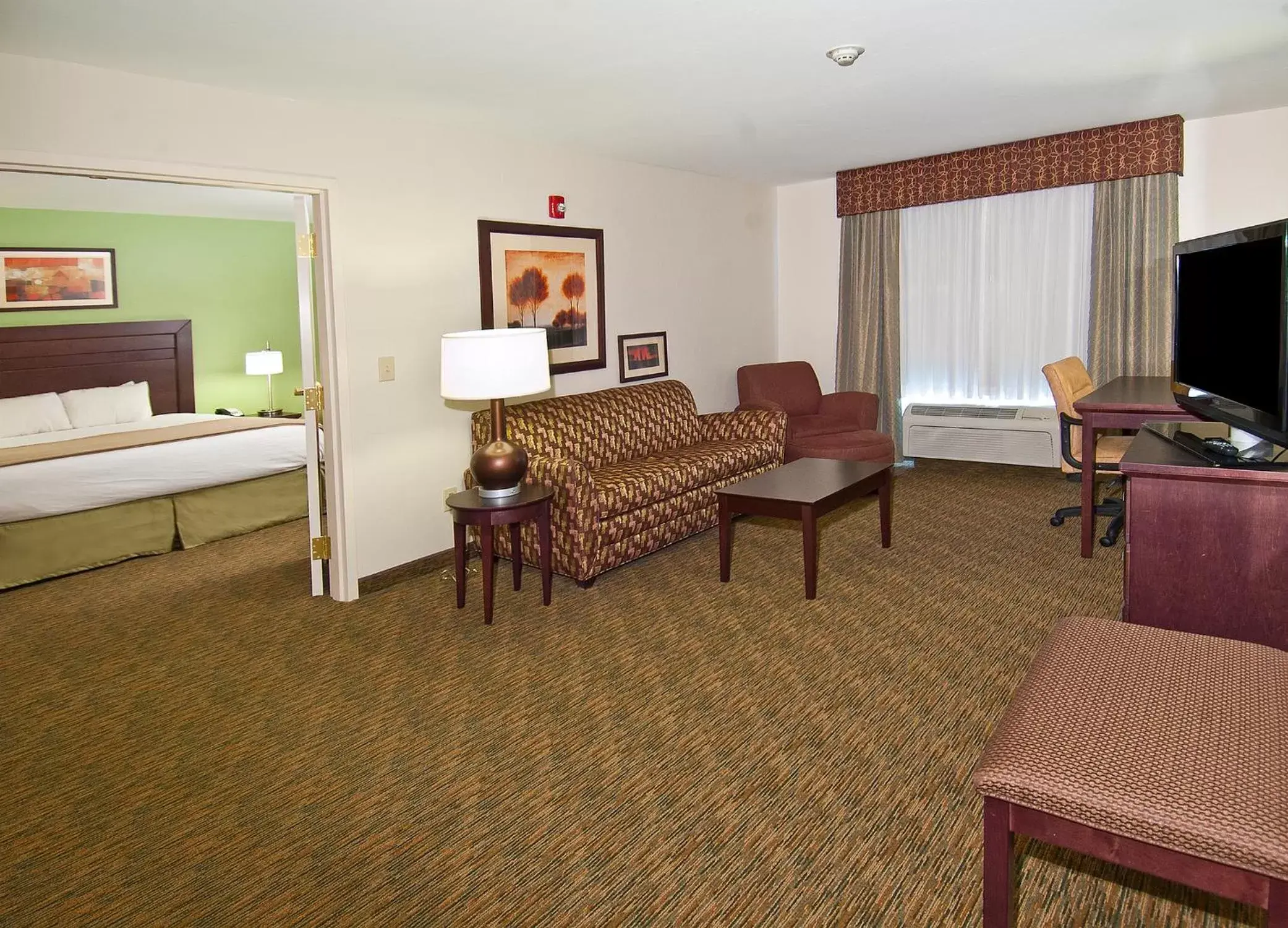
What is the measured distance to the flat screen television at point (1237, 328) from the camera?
2145 millimetres

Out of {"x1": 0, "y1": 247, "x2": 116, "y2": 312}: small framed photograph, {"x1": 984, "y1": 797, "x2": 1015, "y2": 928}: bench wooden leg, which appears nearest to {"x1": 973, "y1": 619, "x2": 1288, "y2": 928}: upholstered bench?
{"x1": 984, "y1": 797, "x2": 1015, "y2": 928}: bench wooden leg

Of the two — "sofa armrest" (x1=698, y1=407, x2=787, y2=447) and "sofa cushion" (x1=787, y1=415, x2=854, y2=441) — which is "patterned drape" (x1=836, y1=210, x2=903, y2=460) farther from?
"sofa armrest" (x1=698, y1=407, x2=787, y2=447)

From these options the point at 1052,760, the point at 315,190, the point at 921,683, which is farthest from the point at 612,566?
the point at 1052,760

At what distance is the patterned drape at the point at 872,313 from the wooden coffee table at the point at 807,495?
2.29 meters

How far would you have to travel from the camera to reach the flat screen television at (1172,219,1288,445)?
2145mm

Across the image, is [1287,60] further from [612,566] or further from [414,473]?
[414,473]

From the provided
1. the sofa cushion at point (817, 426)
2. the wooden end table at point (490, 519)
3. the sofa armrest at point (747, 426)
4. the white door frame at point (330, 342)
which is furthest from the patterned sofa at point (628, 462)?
the white door frame at point (330, 342)

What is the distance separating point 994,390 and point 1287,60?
9.53 feet

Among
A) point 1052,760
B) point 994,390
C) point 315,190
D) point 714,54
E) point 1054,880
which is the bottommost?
point 1054,880

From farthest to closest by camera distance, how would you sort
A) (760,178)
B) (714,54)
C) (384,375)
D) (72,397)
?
(760,178)
(72,397)
(384,375)
(714,54)

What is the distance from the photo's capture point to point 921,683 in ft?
9.95

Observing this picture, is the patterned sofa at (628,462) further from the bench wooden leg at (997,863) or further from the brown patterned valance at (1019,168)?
the bench wooden leg at (997,863)

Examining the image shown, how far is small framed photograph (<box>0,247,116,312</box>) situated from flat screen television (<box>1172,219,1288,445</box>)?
7.19 m

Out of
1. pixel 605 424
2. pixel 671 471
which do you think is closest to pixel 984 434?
pixel 671 471
